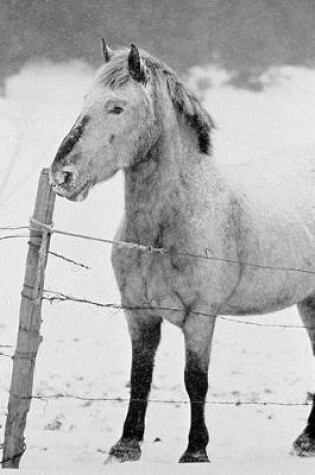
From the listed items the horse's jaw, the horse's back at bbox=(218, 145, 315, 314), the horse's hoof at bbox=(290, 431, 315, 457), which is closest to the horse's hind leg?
the horse's hoof at bbox=(290, 431, 315, 457)

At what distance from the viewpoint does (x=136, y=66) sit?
3283mm

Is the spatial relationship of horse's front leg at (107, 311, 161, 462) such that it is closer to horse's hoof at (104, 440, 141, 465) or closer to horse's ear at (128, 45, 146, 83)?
horse's hoof at (104, 440, 141, 465)

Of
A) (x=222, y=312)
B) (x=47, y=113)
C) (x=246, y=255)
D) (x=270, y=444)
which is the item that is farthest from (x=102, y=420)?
(x=47, y=113)

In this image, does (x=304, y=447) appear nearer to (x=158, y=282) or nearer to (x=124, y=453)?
(x=124, y=453)

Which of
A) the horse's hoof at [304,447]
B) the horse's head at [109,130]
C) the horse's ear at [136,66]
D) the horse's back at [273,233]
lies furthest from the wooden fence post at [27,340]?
the horse's hoof at [304,447]

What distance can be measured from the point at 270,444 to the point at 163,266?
5.91ft

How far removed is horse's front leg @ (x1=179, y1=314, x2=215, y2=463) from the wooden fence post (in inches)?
33.7

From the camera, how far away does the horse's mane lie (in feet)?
10.8

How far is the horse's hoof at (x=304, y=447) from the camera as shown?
412 cm

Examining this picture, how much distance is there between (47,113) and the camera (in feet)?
38.7

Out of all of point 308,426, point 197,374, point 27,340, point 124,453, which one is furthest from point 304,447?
point 27,340

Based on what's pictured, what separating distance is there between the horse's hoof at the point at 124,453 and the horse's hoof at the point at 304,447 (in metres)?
1.12

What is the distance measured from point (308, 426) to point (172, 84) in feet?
8.04

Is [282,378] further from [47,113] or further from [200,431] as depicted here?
[47,113]
